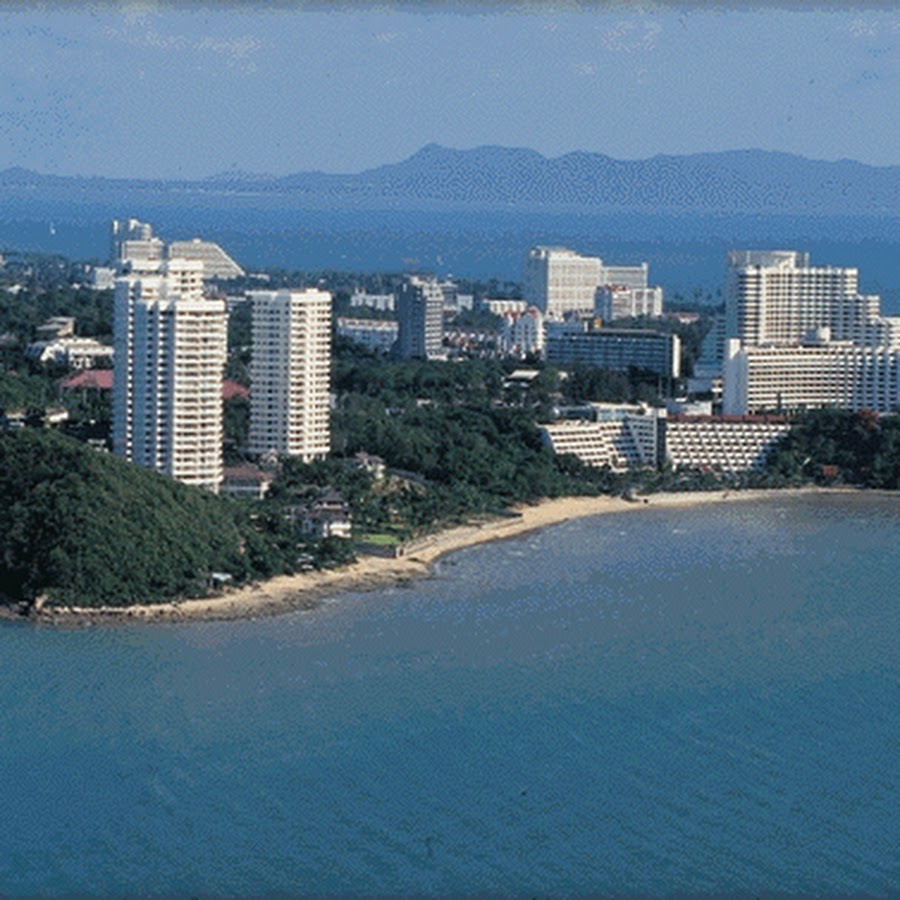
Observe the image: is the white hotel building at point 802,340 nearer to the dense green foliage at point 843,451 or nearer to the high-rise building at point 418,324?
the dense green foliage at point 843,451

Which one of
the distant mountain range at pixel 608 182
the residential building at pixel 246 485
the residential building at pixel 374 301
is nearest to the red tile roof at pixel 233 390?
the residential building at pixel 246 485

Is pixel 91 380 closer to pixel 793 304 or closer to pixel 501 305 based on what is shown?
pixel 793 304

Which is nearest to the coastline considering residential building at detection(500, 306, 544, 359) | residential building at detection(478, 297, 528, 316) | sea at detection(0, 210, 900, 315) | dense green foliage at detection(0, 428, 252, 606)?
dense green foliage at detection(0, 428, 252, 606)

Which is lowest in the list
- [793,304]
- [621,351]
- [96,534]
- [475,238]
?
[96,534]

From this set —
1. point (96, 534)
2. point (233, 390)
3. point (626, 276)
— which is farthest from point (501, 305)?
point (96, 534)

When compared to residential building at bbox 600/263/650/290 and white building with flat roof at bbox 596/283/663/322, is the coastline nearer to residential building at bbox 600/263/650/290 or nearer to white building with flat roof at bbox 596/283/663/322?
white building with flat roof at bbox 596/283/663/322

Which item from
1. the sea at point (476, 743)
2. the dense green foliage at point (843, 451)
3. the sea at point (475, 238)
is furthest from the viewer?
the sea at point (475, 238)
